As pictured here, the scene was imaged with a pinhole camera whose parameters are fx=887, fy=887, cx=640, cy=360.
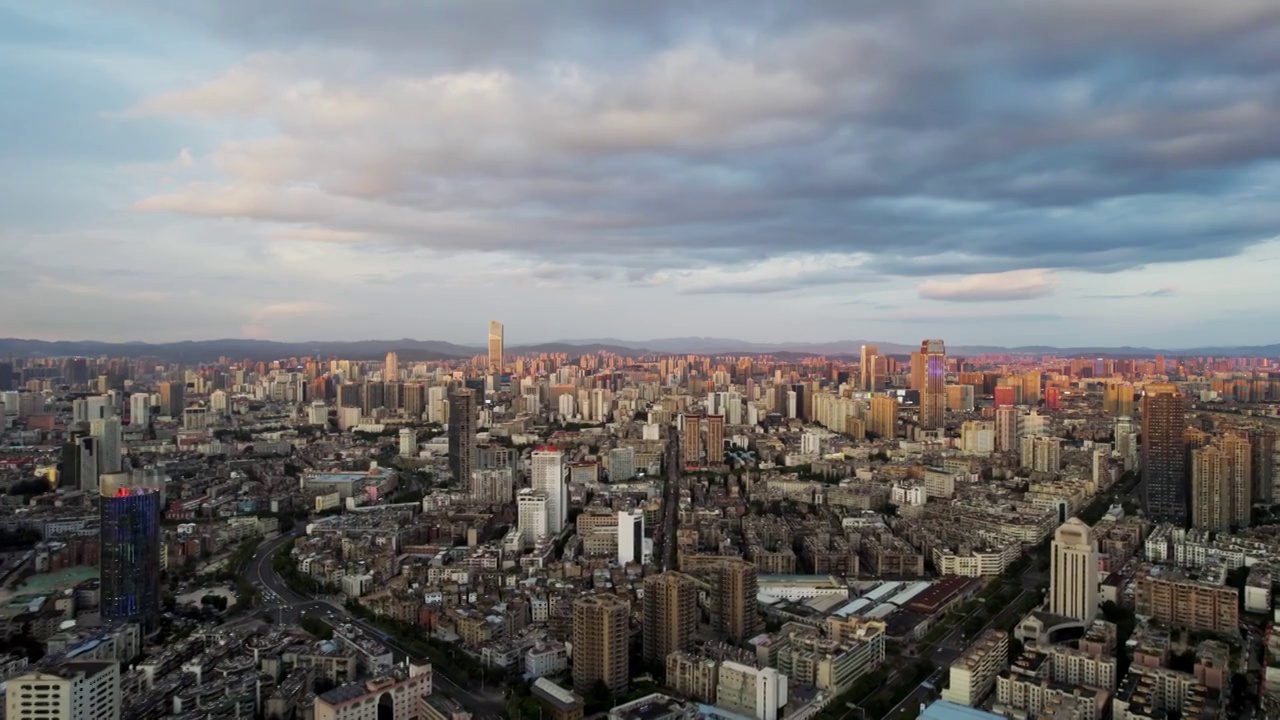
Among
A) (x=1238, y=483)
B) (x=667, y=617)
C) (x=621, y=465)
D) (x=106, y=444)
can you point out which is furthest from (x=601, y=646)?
(x=106, y=444)

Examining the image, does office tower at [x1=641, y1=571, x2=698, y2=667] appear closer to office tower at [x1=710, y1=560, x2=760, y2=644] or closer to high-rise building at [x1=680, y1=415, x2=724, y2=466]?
office tower at [x1=710, y1=560, x2=760, y2=644]

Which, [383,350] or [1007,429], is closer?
[1007,429]

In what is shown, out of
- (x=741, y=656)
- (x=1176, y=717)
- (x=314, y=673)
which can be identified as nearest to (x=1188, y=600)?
(x=1176, y=717)

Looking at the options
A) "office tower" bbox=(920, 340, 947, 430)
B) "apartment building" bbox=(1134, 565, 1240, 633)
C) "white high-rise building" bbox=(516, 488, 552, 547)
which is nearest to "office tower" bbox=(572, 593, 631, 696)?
"apartment building" bbox=(1134, 565, 1240, 633)

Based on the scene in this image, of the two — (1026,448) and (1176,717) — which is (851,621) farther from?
(1026,448)

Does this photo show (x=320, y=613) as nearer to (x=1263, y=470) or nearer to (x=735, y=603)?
(x=735, y=603)

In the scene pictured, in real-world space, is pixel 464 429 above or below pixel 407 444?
above
